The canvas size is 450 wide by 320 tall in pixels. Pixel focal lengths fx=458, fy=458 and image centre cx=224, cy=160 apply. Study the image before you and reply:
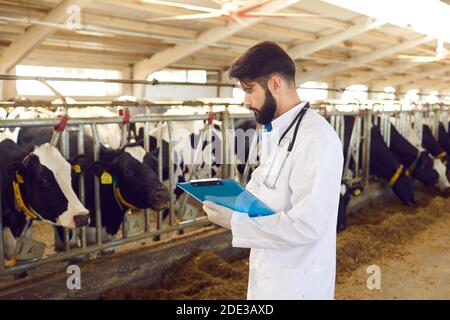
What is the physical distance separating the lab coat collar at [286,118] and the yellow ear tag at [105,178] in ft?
6.46

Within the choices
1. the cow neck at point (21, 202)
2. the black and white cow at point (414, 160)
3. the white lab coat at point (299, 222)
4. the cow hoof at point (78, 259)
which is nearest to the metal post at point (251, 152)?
the cow hoof at point (78, 259)

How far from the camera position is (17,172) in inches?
121

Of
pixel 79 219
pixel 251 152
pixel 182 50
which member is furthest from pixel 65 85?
pixel 79 219

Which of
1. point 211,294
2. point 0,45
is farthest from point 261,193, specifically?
point 0,45

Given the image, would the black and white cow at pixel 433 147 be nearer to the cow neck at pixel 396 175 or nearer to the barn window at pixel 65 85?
the cow neck at pixel 396 175

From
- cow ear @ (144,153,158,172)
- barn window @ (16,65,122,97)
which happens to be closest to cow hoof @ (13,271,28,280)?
cow ear @ (144,153,158,172)

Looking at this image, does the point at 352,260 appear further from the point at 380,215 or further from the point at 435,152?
the point at 435,152

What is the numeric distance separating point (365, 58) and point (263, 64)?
15045 millimetres

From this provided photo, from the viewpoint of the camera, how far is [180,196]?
514 cm

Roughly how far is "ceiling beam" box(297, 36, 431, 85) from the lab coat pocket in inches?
527

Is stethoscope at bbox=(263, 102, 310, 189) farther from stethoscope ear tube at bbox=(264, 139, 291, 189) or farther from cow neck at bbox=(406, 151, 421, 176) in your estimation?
cow neck at bbox=(406, 151, 421, 176)

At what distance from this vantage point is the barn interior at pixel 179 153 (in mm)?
3535

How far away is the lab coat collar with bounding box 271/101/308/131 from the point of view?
182 centimetres

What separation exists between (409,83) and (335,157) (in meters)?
25.8
